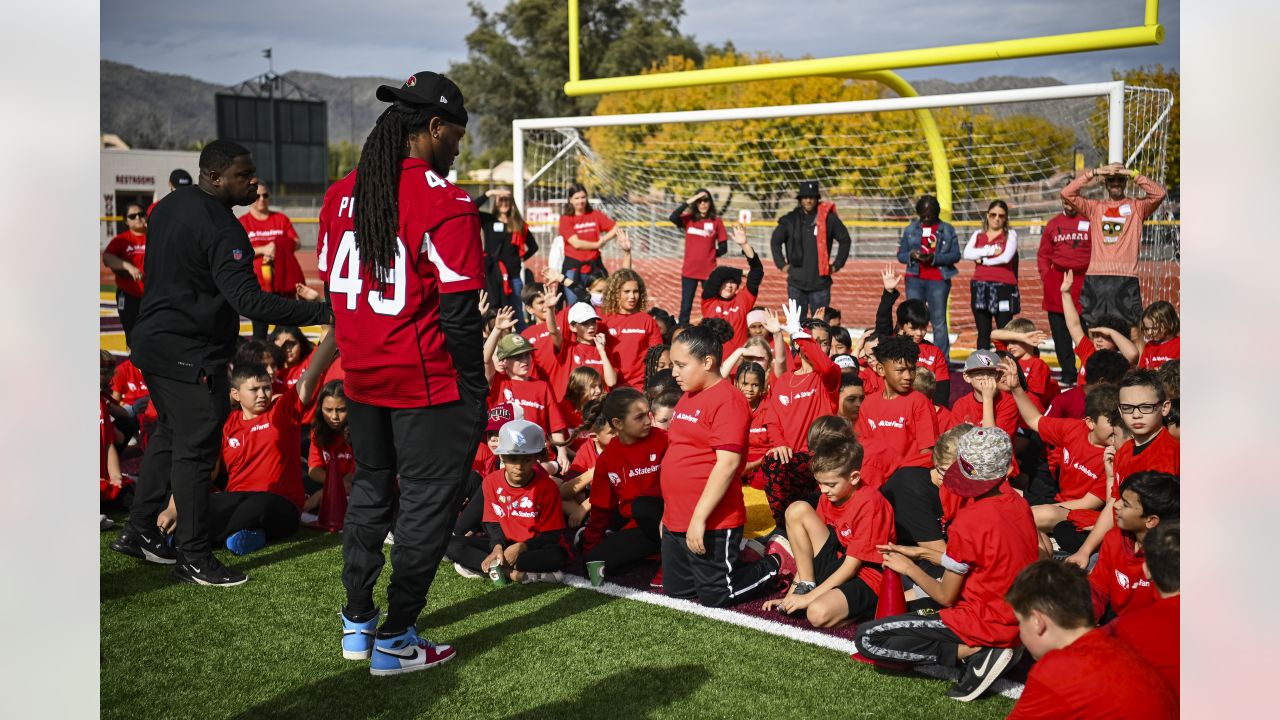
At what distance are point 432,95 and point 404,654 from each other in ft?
6.80

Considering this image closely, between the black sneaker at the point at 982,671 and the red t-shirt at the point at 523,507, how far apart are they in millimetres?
2263

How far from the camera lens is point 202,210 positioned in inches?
197

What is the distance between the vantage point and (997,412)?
6617mm

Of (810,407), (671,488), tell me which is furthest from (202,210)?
Result: (810,407)

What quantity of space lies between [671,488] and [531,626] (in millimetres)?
928

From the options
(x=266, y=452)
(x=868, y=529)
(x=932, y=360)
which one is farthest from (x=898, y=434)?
(x=266, y=452)

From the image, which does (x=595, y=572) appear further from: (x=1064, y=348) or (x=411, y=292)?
(x=1064, y=348)

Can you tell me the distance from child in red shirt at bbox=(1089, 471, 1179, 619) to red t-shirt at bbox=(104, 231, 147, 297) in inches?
313

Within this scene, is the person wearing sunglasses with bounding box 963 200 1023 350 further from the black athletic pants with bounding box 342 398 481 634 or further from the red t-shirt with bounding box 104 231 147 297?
the black athletic pants with bounding box 342 398 481 634

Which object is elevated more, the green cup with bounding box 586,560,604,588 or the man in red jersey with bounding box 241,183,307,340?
the man in red jersey with bounding box 241,183,307,340

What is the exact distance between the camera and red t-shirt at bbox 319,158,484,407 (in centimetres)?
375

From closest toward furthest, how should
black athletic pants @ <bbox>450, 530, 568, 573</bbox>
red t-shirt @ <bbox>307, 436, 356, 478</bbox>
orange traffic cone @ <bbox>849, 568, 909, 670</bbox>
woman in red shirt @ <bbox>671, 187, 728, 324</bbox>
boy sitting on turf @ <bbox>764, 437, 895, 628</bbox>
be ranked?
orange traffic cone @ <bbox>849, 568, 909, 670</bbox> < boy sitting on turf @ <bbox>764, 437, 895, 628</bbox> < black athletic pants @ <bbox>450, 530, 568, 573</bbox> < red t-shirt @ <bbox>307, 436, 356, 478</bbox> < woman in red shirt @ <bbox>671, 187, 728, 324</bbox>

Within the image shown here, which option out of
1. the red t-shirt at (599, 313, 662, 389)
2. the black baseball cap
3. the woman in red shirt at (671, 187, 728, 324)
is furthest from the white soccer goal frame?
the black baseball cap
